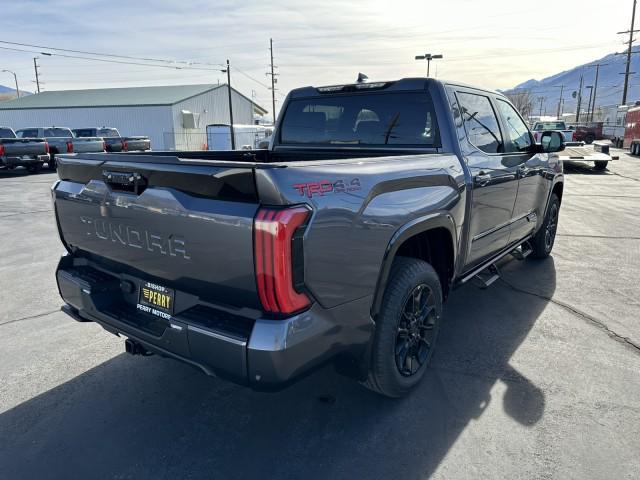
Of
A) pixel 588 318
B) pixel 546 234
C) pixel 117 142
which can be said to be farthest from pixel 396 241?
pixel 117 142

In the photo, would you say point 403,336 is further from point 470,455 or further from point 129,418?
point 129,418

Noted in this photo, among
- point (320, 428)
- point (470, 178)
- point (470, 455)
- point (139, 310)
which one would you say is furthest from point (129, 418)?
point (470, 178)

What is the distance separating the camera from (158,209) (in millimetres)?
2295

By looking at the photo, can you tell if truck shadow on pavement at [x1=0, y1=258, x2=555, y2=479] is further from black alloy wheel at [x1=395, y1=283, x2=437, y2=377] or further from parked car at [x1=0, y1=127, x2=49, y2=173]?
parked car at [x1=0, y1=127, x2=49, y2=173]

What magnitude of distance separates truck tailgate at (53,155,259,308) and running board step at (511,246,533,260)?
3.79 meters

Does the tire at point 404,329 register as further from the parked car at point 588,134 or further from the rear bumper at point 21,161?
the parked car at point 588,134

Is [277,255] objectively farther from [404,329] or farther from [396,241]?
[404,329]

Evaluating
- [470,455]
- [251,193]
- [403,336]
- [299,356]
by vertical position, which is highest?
[251,193]

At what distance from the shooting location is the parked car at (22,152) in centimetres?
1673

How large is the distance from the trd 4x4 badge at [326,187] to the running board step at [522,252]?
3.30m

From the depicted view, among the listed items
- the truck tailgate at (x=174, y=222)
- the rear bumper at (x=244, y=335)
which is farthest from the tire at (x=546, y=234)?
the truck tailgate at (x=174, y=222)

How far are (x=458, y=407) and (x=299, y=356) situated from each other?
1.39m

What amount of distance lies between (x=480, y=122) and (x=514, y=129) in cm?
89

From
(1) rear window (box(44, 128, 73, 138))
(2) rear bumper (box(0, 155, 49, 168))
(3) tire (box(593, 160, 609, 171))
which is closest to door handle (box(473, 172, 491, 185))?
(3) tire (box(593, 160, 609, 171))
